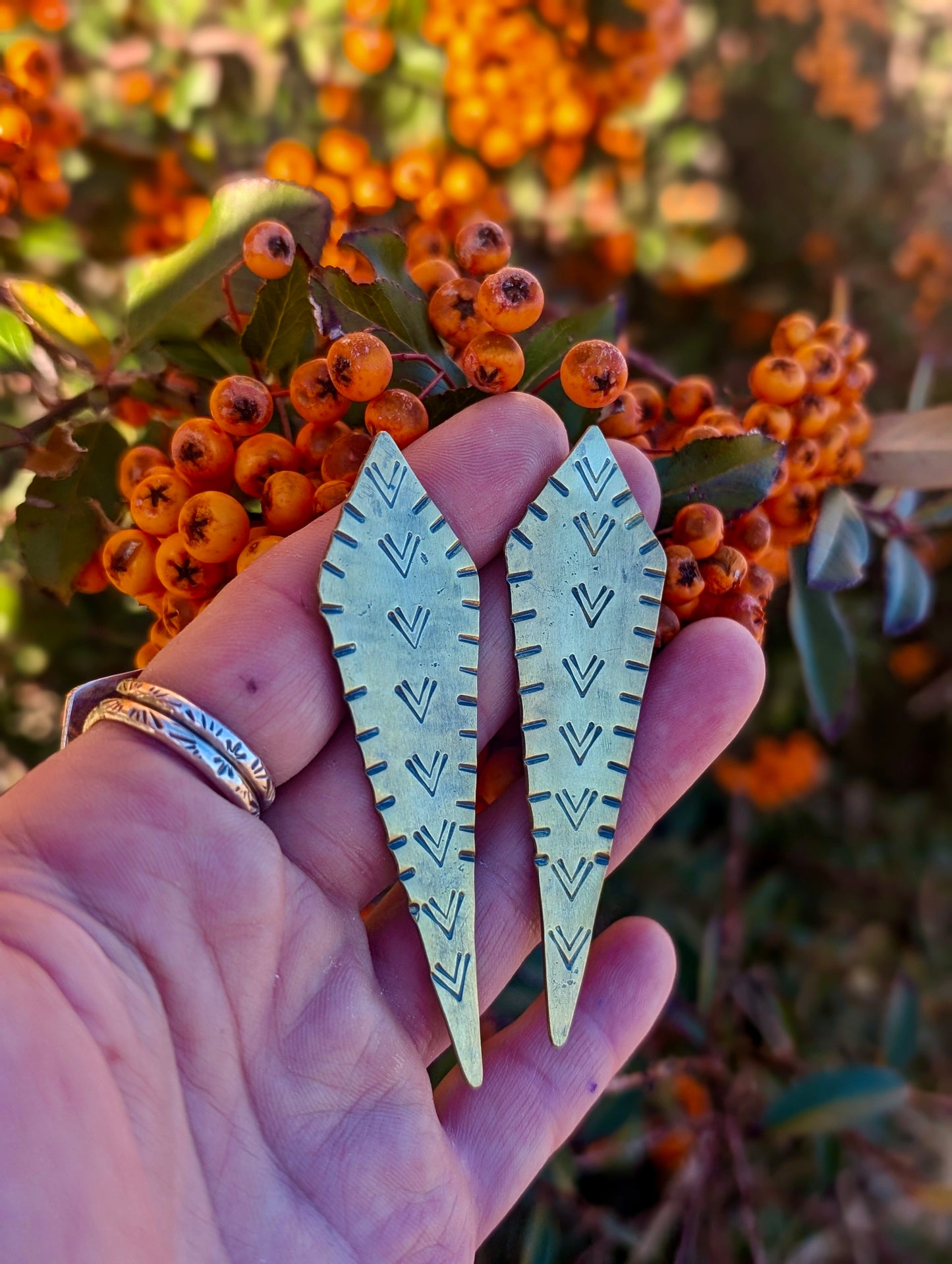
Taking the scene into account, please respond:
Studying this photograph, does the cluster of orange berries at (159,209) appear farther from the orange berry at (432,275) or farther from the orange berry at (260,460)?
the orange berry at (260,460)

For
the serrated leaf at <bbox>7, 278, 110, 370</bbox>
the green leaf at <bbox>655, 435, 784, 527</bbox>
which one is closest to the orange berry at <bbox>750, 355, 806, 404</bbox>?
the green leaf at <bbox>655, 435, 784, 527</bbox>

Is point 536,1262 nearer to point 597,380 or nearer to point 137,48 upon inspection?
point 597,380

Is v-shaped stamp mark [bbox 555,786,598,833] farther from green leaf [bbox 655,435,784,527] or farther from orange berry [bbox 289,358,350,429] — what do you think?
orange berry [bbox 289,358,350,429]

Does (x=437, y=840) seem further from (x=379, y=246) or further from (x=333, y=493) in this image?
(x=379, y=246)

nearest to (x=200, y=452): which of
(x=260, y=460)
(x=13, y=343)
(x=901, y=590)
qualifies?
(x=260, y=460)

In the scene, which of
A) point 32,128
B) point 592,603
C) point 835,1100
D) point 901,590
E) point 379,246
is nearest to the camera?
point 379,246

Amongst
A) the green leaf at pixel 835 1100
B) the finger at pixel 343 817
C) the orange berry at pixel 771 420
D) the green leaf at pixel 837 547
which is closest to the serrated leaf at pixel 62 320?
the finger at pixel 343 817

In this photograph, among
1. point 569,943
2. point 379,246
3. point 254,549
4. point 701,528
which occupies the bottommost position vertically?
point 569,943
